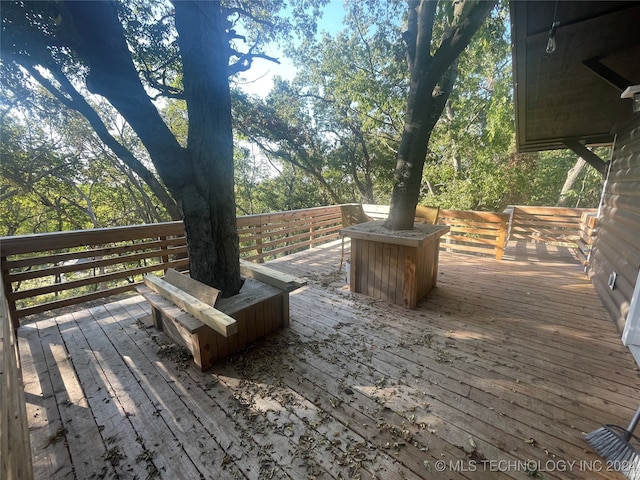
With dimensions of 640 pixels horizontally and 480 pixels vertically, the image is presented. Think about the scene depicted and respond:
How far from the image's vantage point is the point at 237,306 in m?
2.14

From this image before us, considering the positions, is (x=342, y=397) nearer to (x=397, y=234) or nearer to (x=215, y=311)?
(x=215, y=311)

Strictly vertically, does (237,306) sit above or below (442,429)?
above

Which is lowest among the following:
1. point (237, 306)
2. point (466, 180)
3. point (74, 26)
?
point (237, 306)

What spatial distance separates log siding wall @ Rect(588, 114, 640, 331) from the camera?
2.47 meters

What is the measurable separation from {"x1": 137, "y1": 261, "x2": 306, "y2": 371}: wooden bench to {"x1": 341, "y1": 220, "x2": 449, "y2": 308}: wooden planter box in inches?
42.4

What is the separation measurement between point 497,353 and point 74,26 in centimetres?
375

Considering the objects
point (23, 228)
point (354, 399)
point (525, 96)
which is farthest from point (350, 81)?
point (23, 228)

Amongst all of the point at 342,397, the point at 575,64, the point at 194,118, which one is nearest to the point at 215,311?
the point at 342,397

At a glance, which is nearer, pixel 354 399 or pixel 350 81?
pixel 354 399

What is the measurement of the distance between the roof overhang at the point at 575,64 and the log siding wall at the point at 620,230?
1.48 ft

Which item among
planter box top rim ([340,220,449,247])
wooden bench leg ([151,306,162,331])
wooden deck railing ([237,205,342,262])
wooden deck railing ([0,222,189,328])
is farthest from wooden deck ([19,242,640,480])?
wooden deck railing ([237,205,342,262])

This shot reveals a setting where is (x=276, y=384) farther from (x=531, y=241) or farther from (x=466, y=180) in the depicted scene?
(x=466, y=180)

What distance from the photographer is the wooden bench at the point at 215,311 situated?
188 cm

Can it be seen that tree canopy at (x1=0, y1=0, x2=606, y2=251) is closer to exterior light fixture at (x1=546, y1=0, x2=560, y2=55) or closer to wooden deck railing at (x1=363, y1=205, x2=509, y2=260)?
exterior light fixture at (x1=546, y1=0, x2=560, y2=55)
